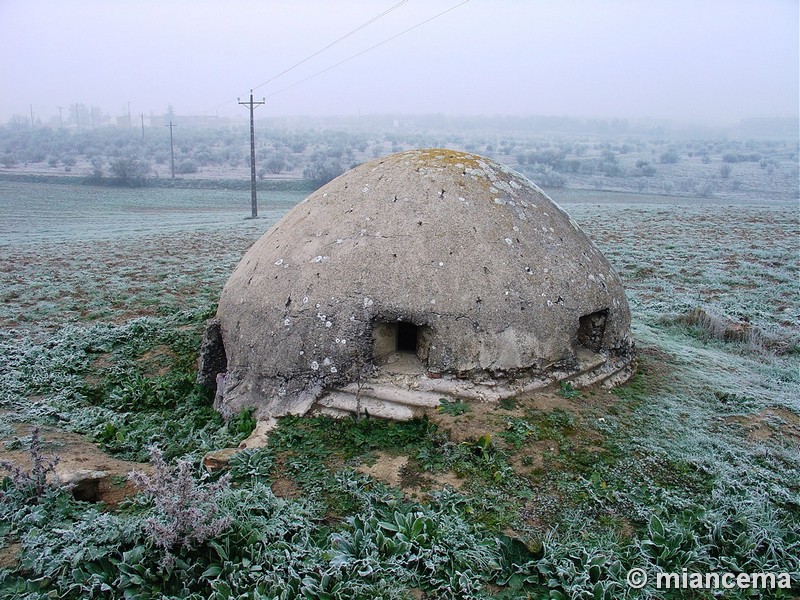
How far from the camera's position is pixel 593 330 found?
6.34 m

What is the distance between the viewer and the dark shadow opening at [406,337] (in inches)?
238

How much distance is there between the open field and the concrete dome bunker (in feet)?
1.02

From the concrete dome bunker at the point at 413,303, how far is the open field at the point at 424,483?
312mm

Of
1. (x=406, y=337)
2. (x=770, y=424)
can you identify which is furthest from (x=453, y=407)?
(x=770, y=424)

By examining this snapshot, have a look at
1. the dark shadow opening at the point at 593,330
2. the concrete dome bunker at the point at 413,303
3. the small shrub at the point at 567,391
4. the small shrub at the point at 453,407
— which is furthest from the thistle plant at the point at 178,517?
the dark shadow opening at the point at 593,330

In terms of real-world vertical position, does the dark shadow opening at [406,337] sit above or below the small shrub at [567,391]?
above

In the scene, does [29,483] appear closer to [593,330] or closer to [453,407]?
[453,407]

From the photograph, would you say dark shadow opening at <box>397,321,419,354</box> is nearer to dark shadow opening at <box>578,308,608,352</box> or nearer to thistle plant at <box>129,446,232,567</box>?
dark shadow opening at <box>578,308,608,352</box>

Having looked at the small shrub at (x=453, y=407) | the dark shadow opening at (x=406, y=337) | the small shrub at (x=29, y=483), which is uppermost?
the dark shadow opening at (x=406, y=337)

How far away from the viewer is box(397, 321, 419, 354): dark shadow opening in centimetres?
604

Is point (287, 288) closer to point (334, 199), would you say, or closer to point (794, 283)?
point (334, 199)

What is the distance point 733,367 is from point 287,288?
539 cm

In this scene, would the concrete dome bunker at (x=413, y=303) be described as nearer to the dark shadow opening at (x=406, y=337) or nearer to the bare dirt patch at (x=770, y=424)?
the dark shadow opening at (x=406, y=337)

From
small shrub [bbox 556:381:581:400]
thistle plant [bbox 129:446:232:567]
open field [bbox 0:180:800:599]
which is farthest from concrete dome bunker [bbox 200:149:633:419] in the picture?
thistle plant [bbox 129:446:232:567]
